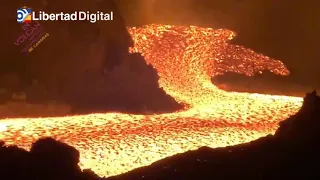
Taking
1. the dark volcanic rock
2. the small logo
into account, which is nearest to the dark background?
the dark volcanic rock

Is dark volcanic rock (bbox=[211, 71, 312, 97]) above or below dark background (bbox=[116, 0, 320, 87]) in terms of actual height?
below

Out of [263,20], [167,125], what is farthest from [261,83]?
[167,125]

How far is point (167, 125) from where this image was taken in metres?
6.91

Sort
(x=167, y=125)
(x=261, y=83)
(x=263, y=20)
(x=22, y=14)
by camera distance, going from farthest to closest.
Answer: (x=263, y=20)
(x=261, y=83)
(x=22, y=14)
(x=167, y=125)

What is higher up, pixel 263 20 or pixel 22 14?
pixel 263 20

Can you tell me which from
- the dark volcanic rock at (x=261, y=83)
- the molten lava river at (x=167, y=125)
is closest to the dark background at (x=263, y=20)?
the dark volcanic rock at (x=261, y=83)

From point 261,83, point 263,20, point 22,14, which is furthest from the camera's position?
point 263,20

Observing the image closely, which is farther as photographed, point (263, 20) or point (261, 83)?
point (263, 20)

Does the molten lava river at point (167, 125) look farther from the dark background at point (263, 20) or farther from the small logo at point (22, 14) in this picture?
the dark background at point (263, 20)

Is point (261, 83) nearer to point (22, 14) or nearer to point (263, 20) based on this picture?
point (263, 20)

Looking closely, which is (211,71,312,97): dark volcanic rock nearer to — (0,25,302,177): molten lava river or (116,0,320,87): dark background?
(0,25,302,177): molten lava river

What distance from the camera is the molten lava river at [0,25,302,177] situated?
598cm

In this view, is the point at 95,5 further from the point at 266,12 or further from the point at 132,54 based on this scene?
the point at 266,12

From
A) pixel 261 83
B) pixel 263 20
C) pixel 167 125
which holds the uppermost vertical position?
pixel 263 20
